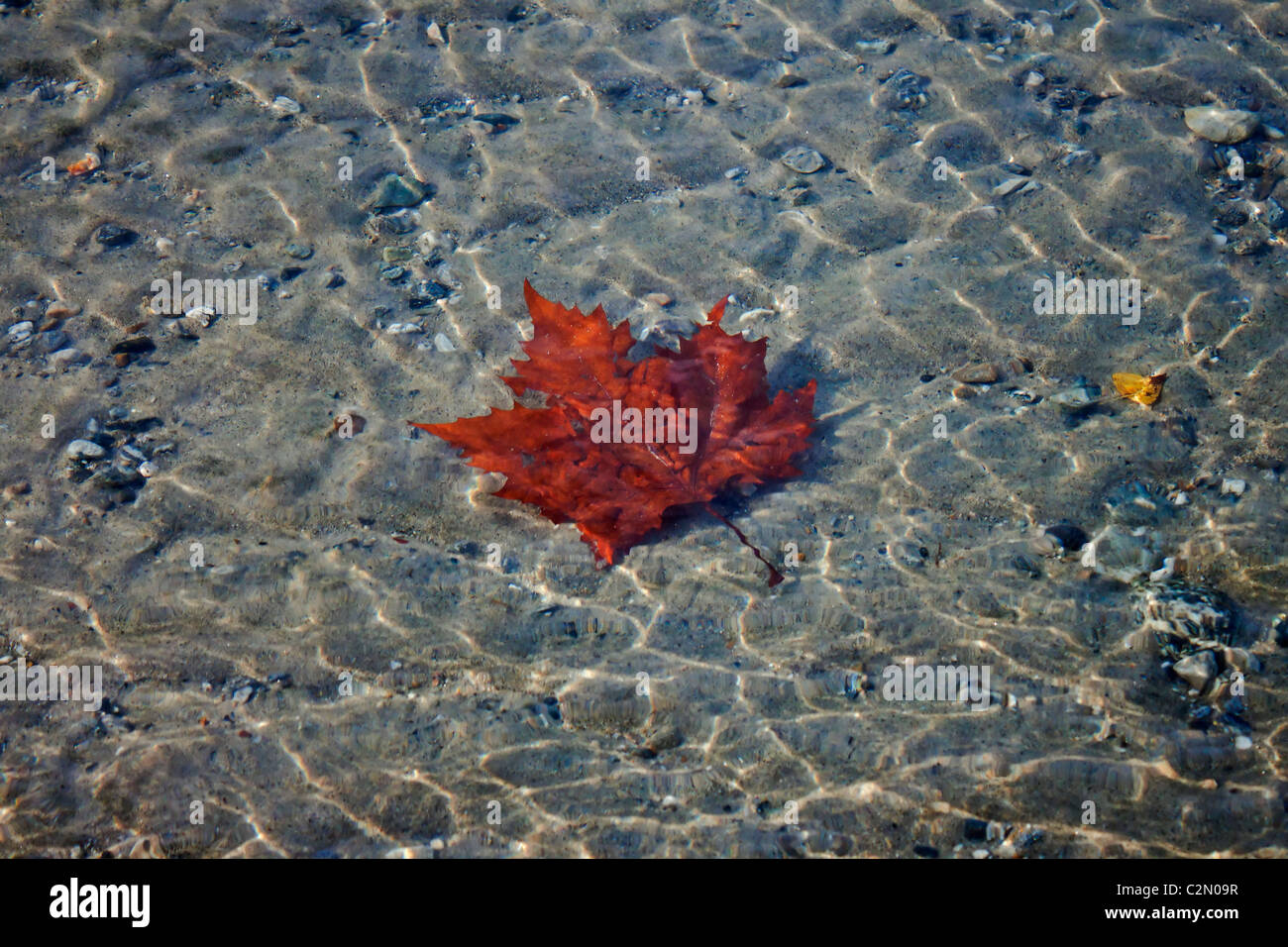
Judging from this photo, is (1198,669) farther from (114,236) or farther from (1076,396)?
(114,236)

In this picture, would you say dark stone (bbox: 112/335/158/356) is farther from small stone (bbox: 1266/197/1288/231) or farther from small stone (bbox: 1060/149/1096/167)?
small stone (bbox: 1266/197/1288/231)

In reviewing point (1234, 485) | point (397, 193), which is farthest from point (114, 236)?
point (1234, 485)

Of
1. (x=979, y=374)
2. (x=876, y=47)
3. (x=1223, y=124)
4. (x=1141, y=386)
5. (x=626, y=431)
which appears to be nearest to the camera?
(x=626, y=431)

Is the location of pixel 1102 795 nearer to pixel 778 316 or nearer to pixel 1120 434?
pixel 1120 434

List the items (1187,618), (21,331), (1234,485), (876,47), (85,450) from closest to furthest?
(1187,618)
(1234,485)
(85,450)
(21,331)
(876,47)

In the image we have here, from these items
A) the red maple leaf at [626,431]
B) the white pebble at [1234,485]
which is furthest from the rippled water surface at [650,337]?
the red maple leaf at [626,431]

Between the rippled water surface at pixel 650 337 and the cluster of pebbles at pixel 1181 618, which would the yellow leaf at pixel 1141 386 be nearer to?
the rippled water surface at pixel 650 337
